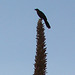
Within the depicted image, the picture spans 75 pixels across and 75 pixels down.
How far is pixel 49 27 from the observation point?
2069cm

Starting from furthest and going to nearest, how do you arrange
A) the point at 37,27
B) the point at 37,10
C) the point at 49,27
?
the point at 37,10 → the point at 49,27 → the point at 37,27

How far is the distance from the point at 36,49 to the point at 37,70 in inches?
61.2

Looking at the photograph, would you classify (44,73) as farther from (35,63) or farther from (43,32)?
(43,32)

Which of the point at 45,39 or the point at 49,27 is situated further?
the point at 49,27

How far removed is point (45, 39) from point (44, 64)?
6.16ft

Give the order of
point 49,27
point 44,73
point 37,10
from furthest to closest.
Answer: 1. point 37,10
2. point 49,27
3. point 44,73

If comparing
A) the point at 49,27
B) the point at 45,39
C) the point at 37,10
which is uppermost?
the point at 37,10

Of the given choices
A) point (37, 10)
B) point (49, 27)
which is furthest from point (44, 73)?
point (37, 10)

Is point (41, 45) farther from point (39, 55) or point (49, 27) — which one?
point (49, 27)

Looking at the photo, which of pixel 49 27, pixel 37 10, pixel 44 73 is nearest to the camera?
pixel 44 73

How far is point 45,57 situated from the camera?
16.1 metres

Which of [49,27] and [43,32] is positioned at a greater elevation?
[49,27]

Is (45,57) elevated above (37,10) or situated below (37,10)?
below

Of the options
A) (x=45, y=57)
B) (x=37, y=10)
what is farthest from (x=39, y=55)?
(x=37, y=10)
